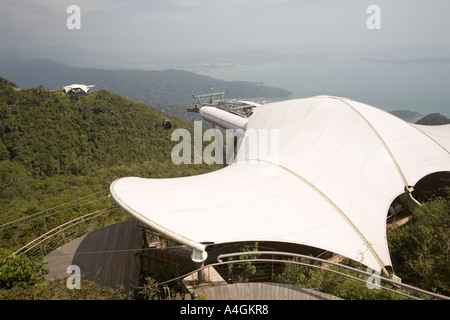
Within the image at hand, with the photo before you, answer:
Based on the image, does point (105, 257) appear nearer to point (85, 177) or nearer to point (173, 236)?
point (173, 236)

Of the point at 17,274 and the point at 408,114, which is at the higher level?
the point at 408,114

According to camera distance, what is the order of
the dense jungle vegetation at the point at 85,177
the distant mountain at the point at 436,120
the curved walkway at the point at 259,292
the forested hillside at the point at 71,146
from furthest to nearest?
the distant mountain at the point at 436,120 → the forested hillside at the point at 71,146 → the dense jungle vegetation at the point at 85,177 → the curved walkway at the point at 259,292

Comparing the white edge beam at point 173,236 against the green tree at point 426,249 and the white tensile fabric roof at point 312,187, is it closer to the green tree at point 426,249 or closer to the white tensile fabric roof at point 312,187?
the white tensile fabric roof at point 312,187

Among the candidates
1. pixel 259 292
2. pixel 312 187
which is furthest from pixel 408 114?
pixel 259 292

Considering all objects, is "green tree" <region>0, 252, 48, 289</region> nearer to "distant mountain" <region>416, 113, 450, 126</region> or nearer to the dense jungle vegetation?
the dense jungle vegetation

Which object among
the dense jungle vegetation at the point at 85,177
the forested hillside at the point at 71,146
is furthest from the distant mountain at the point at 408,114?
the forested hillside at the point at 71,146

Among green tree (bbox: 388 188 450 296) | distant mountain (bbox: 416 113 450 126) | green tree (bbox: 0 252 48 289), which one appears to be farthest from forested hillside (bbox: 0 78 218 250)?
distant mountain (bbox: 416 113 450 126)
